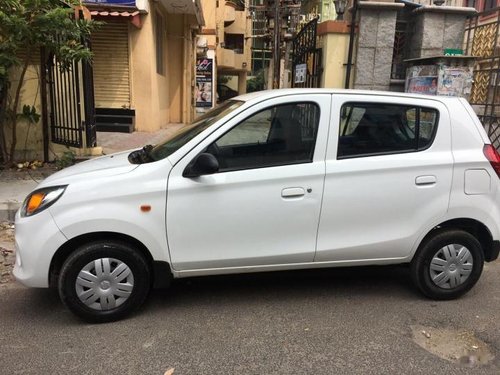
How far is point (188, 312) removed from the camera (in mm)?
3877

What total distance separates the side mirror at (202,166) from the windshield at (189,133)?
0.83ft

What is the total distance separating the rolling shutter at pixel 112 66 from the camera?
13.4 m

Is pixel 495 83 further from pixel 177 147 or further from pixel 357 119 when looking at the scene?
pixel 177 147

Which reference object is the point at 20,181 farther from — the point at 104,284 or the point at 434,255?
the point at 434,255

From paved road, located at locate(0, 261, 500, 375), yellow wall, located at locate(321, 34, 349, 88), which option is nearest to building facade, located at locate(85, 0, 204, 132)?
yellow wall, located at locate(321, 34, 349, 88)

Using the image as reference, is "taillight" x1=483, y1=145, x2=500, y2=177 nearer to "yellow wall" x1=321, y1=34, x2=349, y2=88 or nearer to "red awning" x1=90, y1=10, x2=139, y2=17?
"yellow wall" x1=321, y1=34, x2=349, y2=88

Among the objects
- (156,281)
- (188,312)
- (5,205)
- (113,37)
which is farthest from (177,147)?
(113,37)

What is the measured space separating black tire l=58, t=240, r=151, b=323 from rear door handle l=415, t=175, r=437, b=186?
216cm

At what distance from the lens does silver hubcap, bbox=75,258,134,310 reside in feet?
11.6

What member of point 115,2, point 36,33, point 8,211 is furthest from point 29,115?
point 115,2

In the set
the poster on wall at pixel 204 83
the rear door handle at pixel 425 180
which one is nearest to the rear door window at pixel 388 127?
the rear door handle at pixel 425 180

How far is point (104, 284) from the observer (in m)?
3.57

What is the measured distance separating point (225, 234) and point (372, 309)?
135 centimetres

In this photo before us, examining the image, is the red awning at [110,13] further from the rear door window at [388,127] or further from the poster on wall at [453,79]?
the rear door window at [388,127]
